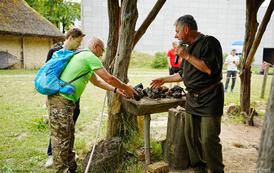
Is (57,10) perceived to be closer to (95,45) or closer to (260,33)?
(260,33)

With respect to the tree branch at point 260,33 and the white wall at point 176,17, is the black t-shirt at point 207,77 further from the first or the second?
the white wall at point 176,17

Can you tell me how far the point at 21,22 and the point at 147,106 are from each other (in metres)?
15.6

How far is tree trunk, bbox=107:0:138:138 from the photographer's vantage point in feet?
11.4

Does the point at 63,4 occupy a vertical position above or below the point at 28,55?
above

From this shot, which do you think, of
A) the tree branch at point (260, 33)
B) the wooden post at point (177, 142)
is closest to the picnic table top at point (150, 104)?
the wooden post at point (177, 142)

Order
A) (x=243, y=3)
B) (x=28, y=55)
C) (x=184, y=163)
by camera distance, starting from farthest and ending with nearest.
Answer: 1. (x=243, y=3)
2. (x=28, y=55)
3. (x=184, y=163)

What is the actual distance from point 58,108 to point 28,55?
1578cm

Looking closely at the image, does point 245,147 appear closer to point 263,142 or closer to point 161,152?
point 161,152

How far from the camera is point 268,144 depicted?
114cm

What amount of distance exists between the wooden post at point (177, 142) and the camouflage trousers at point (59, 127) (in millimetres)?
1554

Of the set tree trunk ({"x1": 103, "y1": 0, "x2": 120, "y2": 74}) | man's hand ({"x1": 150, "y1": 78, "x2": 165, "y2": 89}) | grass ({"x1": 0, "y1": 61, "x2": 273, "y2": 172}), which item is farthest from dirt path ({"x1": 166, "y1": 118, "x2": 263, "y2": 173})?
A: tree trunk ({"x1": 103, "y1": 0, "x2": 120, "y2": 74})

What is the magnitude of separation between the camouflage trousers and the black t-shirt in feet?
5.44

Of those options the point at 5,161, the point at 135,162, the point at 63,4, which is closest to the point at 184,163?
the point at 135,162

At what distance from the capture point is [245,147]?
423cm
